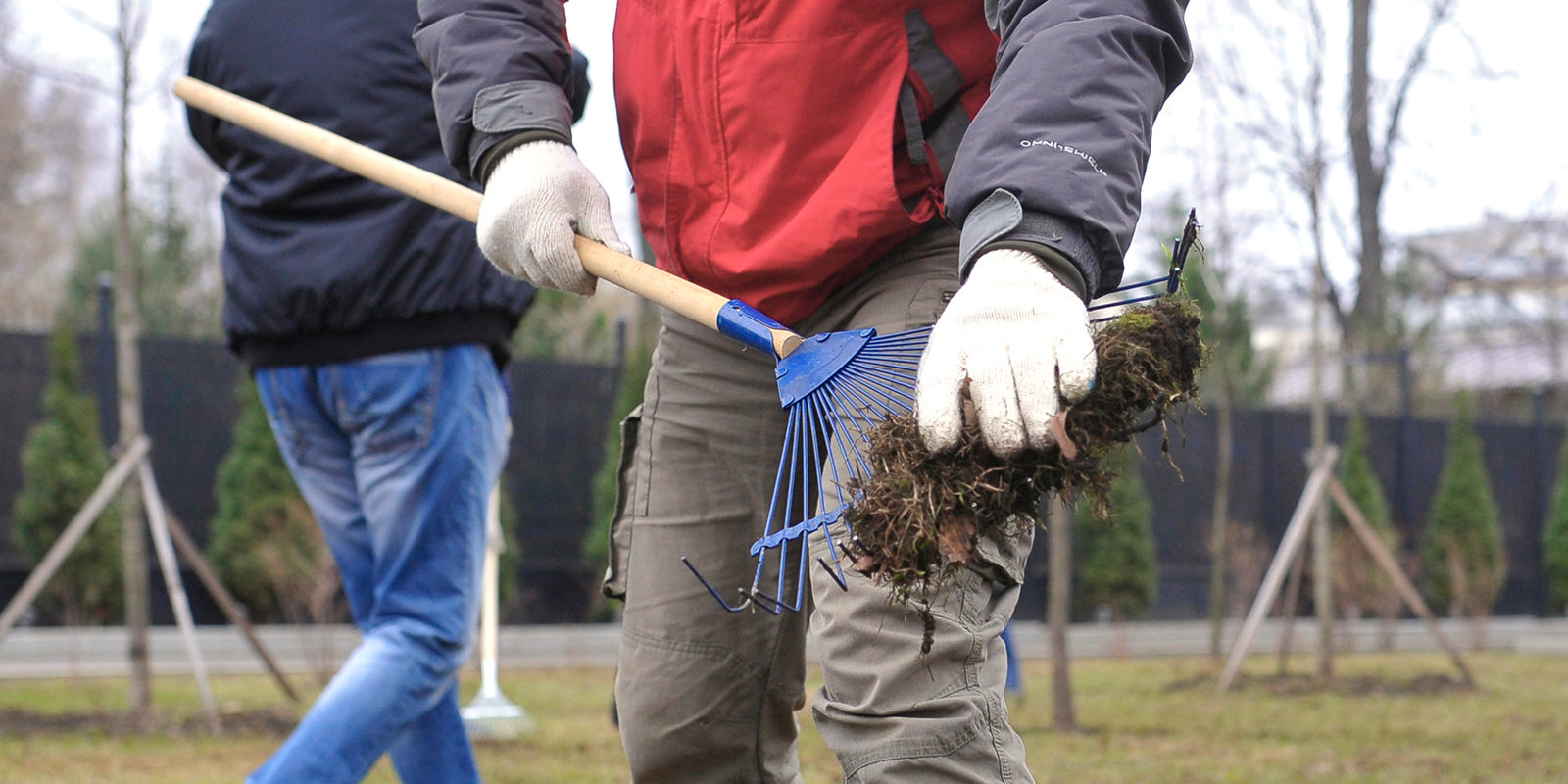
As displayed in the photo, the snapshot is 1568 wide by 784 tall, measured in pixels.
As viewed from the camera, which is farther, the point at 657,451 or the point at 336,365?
the point at 336,365

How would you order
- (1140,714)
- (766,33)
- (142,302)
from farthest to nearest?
(142,302) < (1140,714) < (766,33)

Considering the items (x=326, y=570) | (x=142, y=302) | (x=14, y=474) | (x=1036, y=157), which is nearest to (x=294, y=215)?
(x=1036, y=157)

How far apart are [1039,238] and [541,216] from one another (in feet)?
2.95

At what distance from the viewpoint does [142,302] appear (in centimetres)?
1270

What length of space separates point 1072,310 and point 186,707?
5600mm

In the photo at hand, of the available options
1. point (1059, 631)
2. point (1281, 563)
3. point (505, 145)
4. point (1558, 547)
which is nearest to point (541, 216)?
point (505, 145)

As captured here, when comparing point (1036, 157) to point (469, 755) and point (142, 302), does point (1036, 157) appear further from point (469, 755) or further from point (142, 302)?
point (142, 302)

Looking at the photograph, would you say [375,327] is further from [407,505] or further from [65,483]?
[65,483]

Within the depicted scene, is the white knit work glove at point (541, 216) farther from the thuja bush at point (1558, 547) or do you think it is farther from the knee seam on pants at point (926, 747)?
the thuja bush at point (1558, 547)

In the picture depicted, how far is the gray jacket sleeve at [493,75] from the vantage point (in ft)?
7.43

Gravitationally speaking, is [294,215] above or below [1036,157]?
above

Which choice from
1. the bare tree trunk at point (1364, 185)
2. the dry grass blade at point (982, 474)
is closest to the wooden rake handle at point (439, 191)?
the dry grass blade at point (982, 474)

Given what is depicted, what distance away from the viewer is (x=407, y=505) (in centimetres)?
303

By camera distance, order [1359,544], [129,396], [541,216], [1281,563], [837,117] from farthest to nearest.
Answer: [1359,544] → [1281,563] → [129,396] → [541,216] → [837,117]
